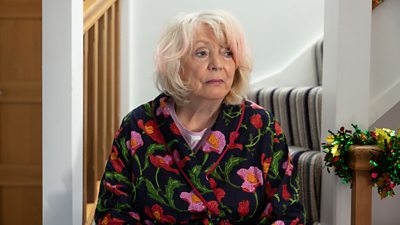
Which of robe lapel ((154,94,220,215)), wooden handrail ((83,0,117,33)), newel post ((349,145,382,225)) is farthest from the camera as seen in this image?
wooden handrail ((83,0,117,33))

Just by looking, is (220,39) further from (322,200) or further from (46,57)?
(322,200)

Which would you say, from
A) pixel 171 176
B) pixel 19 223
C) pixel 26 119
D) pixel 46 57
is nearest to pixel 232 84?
pixel 171 176

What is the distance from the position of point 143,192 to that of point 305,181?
0.72 metres

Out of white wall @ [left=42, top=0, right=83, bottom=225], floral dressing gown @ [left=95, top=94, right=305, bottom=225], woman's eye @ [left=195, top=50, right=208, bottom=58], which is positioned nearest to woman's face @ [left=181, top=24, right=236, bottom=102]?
woman's eye @ [left=195, top=50, right=208, bottom=58]

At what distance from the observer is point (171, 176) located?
64.7 inches

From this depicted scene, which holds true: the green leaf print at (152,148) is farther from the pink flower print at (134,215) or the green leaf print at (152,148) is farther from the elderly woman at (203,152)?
the pink flower print at (134,215)

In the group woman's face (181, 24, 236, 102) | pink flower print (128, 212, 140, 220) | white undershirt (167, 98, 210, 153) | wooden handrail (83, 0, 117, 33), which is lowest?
pink flower print (128, 212, 140, 220)

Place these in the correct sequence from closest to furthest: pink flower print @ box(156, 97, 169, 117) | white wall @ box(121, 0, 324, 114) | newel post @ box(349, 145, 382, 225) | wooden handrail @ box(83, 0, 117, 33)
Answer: pink flower print @ box(156, 97, 169, 117), newel post @ box(349, 145, 382, 225), wooden handrail @ box(83, 0, 117, 33), white wall @ box(121, 0, 324, 114)

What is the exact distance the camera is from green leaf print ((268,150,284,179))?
1657mm

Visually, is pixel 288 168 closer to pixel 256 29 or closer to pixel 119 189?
pixel 119 189

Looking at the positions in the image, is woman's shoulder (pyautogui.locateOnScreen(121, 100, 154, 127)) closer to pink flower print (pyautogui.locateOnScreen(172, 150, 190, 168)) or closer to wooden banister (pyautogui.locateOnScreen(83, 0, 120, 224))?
pink flower print (pyautogui.locateOnScreen(172, 150, 190, 168))

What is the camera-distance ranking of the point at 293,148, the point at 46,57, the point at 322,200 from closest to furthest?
the point at 46,57
the point at 322,200
the point at 293,148

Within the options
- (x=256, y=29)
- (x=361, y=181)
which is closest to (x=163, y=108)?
(x=361, y=181)

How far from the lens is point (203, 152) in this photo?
1655 millimetres
